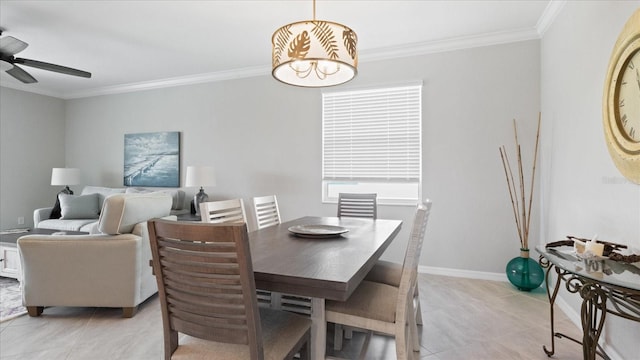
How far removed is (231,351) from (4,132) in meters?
6.08

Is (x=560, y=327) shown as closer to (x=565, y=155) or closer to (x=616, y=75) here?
(x=565, y=155)

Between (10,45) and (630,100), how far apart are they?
4.62 meters

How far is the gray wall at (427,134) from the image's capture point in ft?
10.8

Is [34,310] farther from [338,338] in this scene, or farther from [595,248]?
[595,248]

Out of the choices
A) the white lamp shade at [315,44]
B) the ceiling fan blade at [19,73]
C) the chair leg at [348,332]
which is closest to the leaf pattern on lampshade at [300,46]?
the white lamp shade at [315,44]

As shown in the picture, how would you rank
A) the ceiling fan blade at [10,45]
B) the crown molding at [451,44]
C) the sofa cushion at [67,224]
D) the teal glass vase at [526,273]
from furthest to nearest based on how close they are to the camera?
the sofa cushion at [67,224], the crown molding at [451,44], the teal glass vase at [526,273], the ceiling fan blade at [10,45]

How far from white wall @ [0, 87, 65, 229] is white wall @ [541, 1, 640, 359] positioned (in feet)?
23.8

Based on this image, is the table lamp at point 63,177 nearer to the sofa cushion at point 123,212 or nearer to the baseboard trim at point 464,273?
the sofa cushion at point 123,212

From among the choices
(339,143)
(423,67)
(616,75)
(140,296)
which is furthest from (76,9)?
(616,75)

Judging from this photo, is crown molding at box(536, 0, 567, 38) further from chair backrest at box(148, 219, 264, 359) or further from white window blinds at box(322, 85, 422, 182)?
chair backrest at box(148, 219, 264, 359)

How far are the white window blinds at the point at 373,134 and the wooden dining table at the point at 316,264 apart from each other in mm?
1727

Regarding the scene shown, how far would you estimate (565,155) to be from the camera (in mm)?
2523

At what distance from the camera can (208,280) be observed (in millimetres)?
1076

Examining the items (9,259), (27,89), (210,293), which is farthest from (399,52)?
(27,89)
